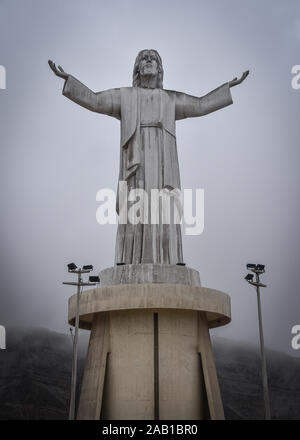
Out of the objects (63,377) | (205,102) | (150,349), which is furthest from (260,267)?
(63,377)

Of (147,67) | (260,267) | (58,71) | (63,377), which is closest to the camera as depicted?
(58,71)

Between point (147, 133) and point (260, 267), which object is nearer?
point (147, 133)

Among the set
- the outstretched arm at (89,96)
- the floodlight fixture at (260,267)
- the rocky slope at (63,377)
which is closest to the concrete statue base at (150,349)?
the outstretched arm at (89,96)

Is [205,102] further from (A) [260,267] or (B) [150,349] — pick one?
(A) [260,267]

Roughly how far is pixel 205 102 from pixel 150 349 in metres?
5.80

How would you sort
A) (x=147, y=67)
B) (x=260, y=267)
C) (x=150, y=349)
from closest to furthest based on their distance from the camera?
(x=150, y=349)
(x=147, y=67)
(x=260, y=267)

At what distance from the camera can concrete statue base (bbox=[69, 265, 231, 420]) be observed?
930cm

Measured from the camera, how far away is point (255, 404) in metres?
31.6

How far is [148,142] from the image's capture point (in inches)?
454

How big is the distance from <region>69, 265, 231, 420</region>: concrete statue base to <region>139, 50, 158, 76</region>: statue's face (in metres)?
4.68

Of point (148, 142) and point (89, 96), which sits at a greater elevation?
point (89, 96)
